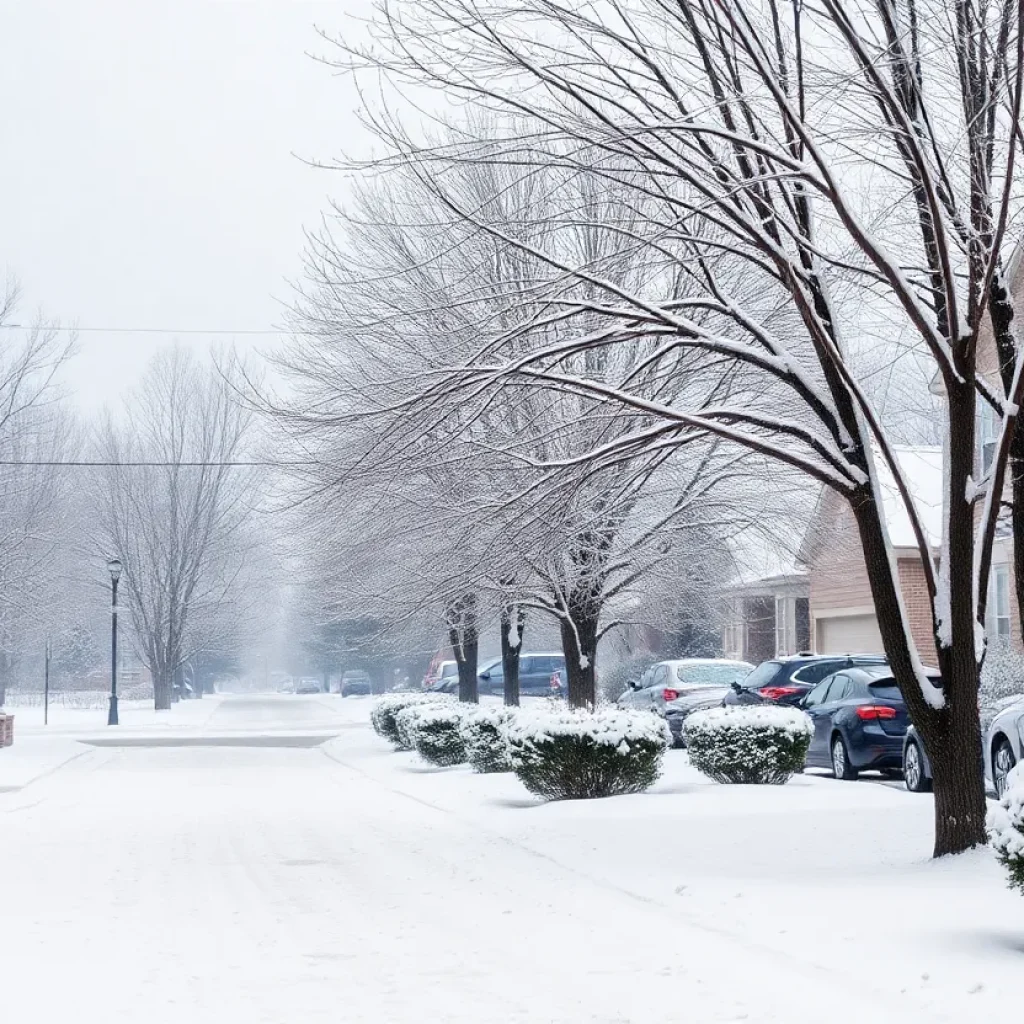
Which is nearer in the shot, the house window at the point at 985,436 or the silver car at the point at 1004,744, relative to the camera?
the silver car at the point at 1004,744

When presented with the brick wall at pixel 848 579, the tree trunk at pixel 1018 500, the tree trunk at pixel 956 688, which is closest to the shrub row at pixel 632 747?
the tree trunk at pixel 956 688

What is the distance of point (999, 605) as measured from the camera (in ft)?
Result: 104

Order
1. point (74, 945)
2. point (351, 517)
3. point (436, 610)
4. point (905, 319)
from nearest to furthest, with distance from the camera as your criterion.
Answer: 1. point (74, 945)
2. point (905, 319)
3. point (351, 517)
4. point (436, 610)

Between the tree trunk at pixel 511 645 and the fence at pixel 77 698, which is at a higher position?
the tree trunk at pixel 511 645

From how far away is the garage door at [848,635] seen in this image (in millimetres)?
37406

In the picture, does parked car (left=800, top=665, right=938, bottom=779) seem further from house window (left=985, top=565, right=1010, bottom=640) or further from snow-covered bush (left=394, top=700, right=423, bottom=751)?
house window (left=985, top=565, right=1010, bottom=640)

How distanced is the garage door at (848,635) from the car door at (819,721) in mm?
16099

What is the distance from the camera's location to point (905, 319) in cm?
1384

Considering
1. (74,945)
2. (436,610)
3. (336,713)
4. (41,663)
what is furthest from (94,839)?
(41,663)

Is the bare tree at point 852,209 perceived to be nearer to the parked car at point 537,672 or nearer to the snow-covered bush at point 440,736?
the snow-covered bush at point 440,736

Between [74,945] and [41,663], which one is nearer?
[74,945]

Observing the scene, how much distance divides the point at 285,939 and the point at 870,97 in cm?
691

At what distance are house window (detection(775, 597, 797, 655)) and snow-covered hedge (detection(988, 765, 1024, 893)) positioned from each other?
36.5 metres

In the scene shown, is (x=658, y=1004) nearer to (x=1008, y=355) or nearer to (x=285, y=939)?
(x=285, y=939)
